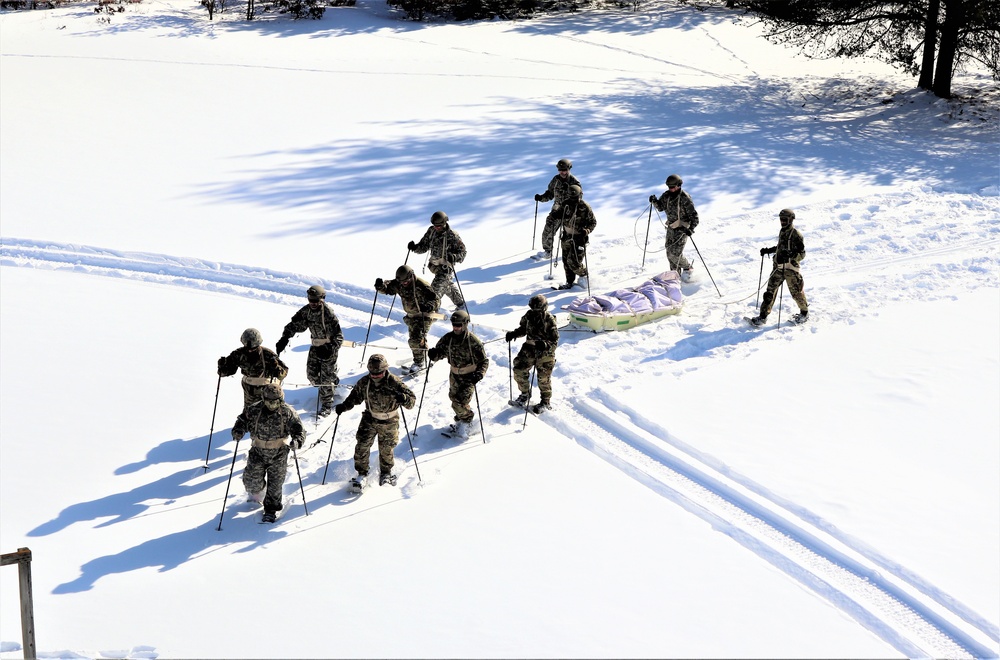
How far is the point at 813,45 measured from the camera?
26.6 metres

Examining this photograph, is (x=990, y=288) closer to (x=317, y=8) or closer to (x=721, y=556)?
(x=721, y=556)

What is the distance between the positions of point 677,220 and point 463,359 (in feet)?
15.8

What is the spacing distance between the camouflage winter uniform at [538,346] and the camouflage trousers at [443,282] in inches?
84.9

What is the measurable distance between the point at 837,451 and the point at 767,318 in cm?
318

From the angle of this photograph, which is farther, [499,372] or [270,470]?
[499,372]

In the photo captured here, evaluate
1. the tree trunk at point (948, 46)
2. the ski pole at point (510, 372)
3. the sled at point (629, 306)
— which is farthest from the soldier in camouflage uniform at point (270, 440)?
the tree trunk at point (948, 46)

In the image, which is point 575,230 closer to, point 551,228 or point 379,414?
point 551,228

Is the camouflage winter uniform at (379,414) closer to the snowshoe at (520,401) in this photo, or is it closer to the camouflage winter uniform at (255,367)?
the camouflage winter uniform at (255,367)

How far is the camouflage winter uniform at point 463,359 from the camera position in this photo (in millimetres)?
10117

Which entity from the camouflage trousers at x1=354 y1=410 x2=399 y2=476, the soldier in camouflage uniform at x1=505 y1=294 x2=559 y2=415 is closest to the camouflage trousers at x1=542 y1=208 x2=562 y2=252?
the soldier in camouflage uniform at x1=505 y1=294 x2=559 y2=415

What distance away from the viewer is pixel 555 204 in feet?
46.8

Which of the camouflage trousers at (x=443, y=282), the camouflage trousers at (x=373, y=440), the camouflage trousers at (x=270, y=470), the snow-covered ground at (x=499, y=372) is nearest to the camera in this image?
the snow-covered ground at (x=499, y=372)

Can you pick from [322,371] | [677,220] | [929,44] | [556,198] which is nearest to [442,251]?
[556,198]

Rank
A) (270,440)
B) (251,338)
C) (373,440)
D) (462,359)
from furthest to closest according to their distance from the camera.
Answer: (462,359) → (373,440) → (251,338) → (270,440)
